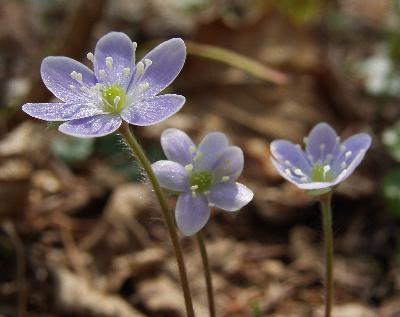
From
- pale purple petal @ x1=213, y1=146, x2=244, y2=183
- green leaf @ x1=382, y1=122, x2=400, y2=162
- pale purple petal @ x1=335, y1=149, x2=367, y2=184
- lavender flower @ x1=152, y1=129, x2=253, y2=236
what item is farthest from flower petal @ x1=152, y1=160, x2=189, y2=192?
green leaf @ x1=382, y1=122, x2=400, y2=162

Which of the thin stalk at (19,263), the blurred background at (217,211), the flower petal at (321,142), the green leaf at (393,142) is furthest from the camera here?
the green leaf at (393,142)

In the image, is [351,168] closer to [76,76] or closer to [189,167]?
[189,167]

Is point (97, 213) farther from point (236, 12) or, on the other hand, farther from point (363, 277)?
point (236, 12)

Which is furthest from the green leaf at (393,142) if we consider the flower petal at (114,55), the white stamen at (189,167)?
the flower petal at (114,55)

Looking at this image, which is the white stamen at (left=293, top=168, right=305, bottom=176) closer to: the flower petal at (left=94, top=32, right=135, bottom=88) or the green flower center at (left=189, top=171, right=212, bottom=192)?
the green flower center at (left=189, top=171, right=212, bottom=192)

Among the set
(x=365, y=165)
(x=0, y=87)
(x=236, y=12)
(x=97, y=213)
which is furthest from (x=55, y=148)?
(x=236, y=12)

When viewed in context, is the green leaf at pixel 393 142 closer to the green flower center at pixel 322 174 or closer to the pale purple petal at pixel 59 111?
the green flower center at pixel 322 174

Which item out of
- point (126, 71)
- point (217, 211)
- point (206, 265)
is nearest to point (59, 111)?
point (126, 71)
